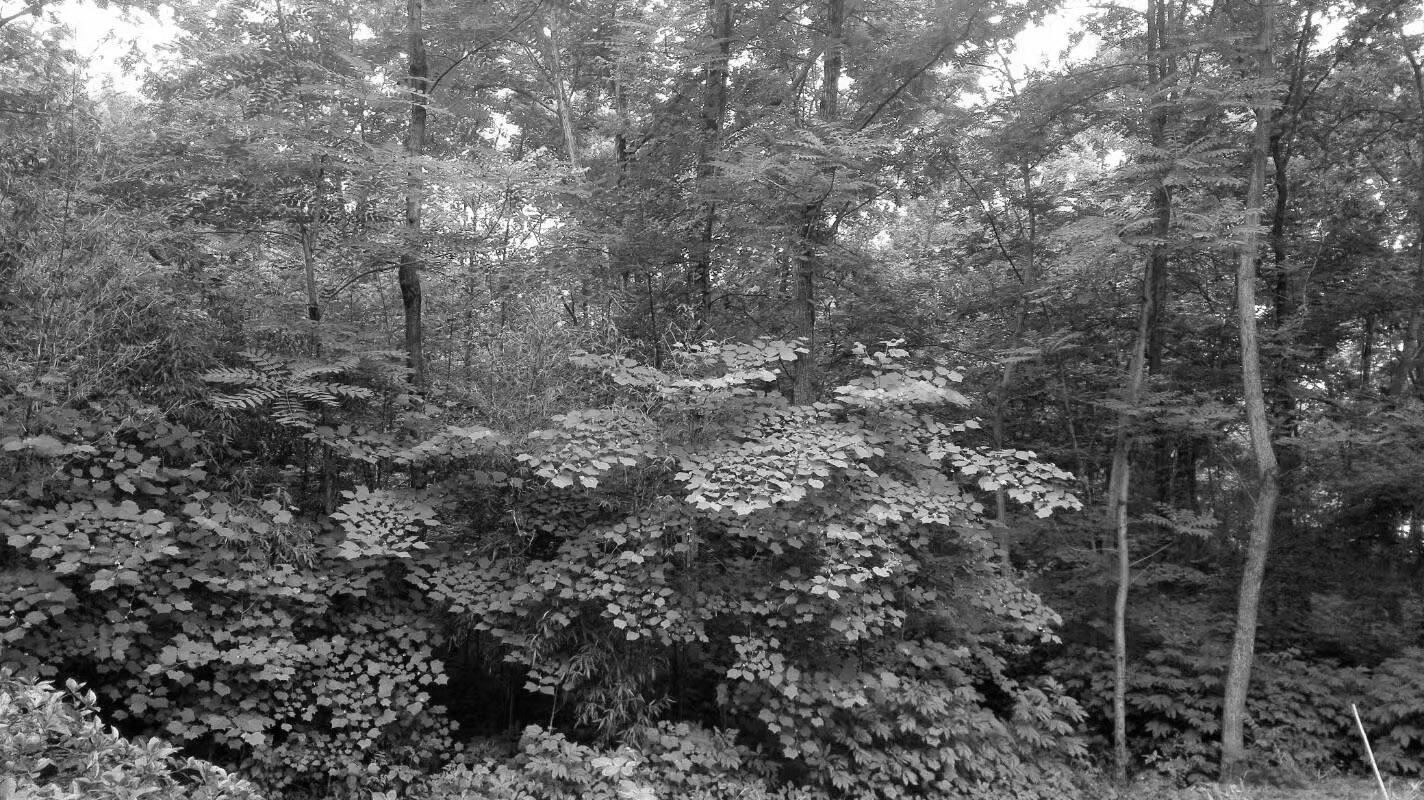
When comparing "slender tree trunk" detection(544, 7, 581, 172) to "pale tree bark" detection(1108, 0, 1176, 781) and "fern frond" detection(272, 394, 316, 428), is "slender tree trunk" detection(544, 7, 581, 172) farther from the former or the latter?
"pale tree bark" detection(1108, 0, 1176, 781)

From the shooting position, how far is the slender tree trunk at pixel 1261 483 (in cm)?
670

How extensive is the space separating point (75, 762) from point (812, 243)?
554cm

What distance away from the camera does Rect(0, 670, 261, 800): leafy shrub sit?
7.88 feet

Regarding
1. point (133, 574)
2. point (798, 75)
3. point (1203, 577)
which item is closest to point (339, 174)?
point (133, 574)

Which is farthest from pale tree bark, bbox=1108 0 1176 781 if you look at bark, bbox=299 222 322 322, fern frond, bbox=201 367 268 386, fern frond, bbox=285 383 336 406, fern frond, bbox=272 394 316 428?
fern frond, bbox=201 367 268 386

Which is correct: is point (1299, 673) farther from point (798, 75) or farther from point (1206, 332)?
point (798, 75)

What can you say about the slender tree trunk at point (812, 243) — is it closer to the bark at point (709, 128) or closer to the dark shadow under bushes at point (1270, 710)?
the bark at point (709, 128)

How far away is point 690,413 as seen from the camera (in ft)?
17.6

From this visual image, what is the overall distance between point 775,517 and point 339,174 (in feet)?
13.2

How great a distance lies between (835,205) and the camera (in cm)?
698

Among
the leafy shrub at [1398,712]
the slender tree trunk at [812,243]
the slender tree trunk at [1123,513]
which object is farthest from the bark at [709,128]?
the leafy shrub at [1398,712]

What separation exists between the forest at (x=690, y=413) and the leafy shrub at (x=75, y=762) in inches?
1.0

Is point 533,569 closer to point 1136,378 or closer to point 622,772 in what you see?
point 622,772

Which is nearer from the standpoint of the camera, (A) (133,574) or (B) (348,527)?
(A) (133,574)
